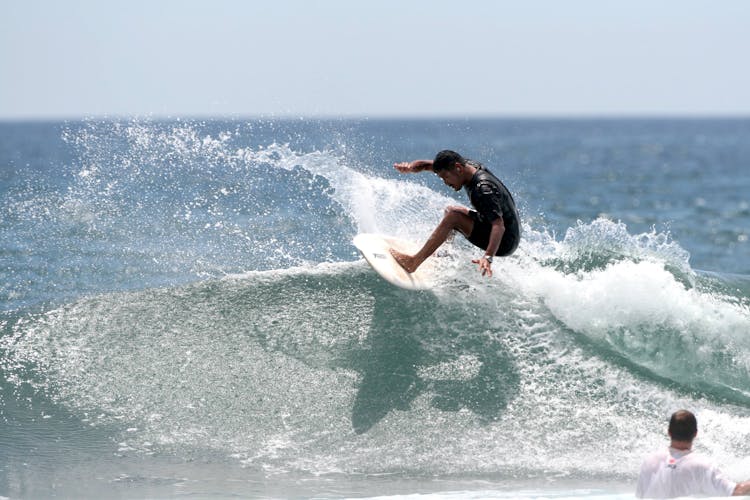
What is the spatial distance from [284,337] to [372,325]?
801 mm

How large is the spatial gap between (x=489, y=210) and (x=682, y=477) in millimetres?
3171

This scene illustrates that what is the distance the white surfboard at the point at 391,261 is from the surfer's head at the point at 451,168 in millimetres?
942

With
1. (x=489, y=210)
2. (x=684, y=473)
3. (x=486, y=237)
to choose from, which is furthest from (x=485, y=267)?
(x=684, y=473)

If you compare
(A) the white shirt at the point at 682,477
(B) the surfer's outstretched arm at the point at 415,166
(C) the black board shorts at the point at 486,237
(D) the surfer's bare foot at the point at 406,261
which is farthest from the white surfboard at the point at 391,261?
(A) the white shirt at the point at 682,477

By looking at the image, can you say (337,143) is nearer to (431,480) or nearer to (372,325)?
(372,325)

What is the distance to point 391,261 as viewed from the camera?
27.2 ft

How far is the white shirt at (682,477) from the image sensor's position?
4957 mm

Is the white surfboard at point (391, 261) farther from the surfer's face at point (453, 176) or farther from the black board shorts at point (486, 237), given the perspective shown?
the surfer's face at point (453, 176)

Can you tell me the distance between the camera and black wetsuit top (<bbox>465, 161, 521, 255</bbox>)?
7.68 meters

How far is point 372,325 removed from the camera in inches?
332

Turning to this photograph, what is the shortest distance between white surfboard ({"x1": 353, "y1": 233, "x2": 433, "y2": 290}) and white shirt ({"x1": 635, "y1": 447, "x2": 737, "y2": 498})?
3319mm

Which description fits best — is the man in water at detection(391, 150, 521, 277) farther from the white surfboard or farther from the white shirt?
the white shirt

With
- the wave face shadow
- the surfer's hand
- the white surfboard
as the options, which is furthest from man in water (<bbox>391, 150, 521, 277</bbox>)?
the wave face shadow

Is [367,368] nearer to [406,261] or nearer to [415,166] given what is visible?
[406,261]
